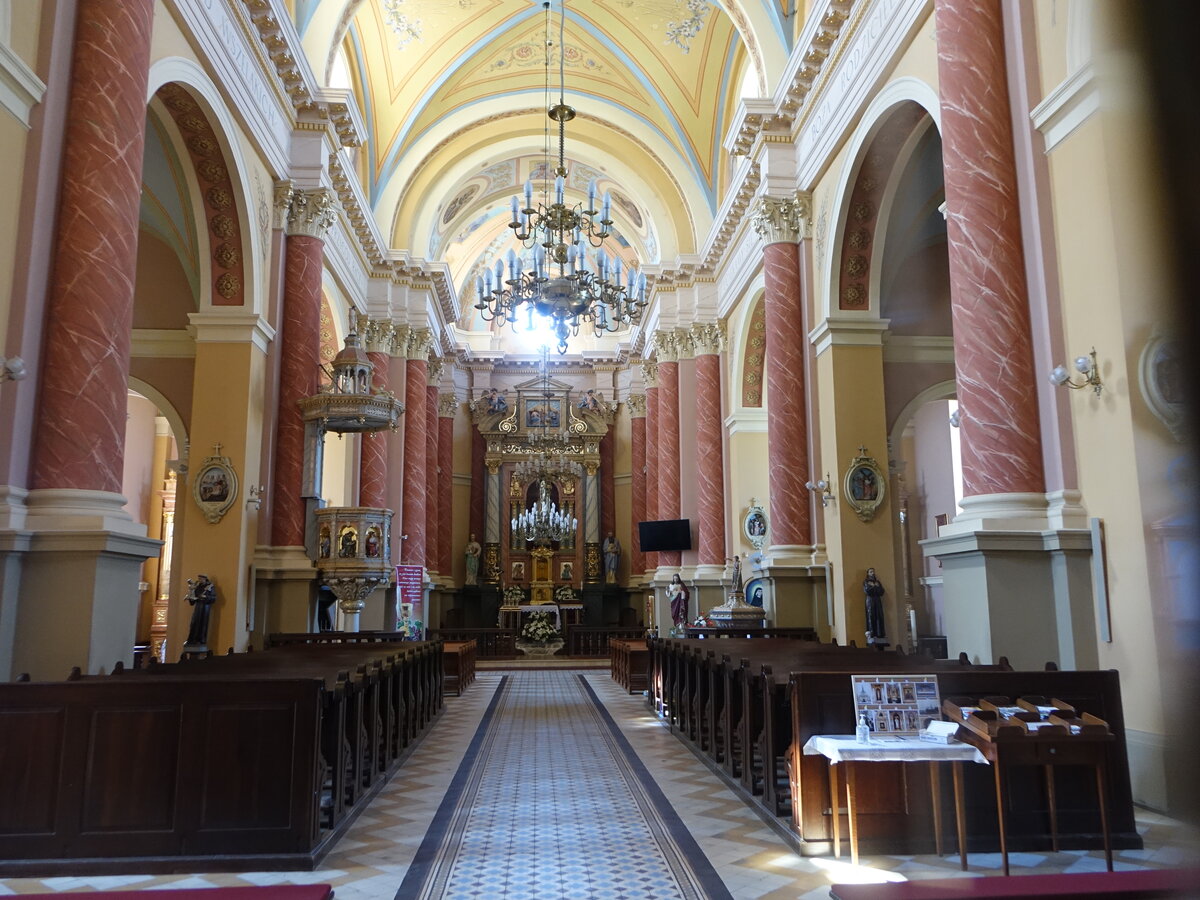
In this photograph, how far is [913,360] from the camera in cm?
1266

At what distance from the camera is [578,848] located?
473cm

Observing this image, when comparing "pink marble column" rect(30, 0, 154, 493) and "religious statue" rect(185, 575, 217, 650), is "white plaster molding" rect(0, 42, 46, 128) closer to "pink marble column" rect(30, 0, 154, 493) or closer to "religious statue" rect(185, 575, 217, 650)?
"pink marble column" rect(30, 0, 154, 493)

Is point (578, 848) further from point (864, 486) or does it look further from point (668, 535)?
point (668, 535)

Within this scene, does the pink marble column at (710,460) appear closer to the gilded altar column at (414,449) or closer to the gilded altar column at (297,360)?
the gilded altar column at (414,449)

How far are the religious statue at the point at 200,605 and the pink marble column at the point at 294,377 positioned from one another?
5.27ft

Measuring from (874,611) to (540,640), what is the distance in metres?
12.3

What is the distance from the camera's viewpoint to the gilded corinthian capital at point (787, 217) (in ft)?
39.4

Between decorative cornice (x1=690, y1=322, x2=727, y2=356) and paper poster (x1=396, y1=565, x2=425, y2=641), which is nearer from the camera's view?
paper poster (x1=396, y1=565, x2=425, y2=641)

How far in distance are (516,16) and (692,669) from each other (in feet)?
41.3

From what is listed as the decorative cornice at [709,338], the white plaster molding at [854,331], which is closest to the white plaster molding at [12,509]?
the white plaster molding at [854,331]

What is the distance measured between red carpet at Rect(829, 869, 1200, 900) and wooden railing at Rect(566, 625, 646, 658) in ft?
60.7

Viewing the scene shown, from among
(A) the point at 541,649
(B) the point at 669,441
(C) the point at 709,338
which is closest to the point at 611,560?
(A) the point at 541,649

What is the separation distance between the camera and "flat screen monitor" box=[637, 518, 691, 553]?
1795 cm

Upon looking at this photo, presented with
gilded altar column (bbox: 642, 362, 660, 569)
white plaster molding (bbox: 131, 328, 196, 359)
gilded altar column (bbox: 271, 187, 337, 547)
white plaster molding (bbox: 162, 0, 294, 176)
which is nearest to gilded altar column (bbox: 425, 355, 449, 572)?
gilded altar column (bbox: 642, 362, 660, 569)
